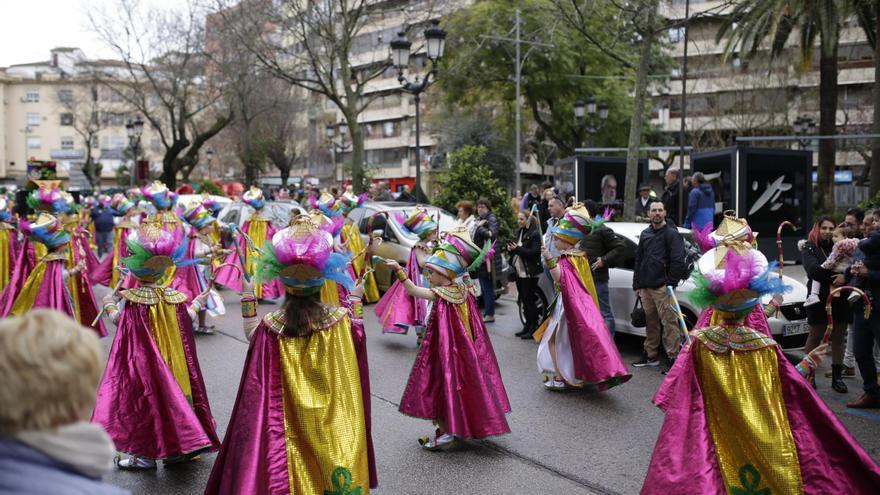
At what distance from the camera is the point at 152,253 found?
19.1ft

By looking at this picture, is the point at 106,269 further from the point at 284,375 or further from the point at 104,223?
the point at 284,375

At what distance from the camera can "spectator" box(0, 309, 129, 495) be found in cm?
177

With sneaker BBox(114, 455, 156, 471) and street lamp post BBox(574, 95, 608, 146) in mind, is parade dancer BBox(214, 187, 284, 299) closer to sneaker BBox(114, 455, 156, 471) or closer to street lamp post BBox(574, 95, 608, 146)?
sneaker BBox(114, 455, 156, 471)

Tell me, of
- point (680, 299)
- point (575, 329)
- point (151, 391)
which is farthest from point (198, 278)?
point (680, 299)

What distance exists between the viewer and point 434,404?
6129 millimetres

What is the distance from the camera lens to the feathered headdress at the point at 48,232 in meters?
8.65

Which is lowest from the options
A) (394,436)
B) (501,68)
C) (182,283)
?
(394,436)

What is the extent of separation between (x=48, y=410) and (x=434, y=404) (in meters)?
4.50

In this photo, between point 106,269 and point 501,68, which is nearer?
point 106,269

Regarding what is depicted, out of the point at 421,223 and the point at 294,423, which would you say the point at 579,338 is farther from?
the point at 294,423

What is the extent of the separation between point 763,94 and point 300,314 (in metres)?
36.7

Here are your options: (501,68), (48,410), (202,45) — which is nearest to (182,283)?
(48,410)

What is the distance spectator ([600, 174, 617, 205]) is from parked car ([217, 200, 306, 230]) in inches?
309

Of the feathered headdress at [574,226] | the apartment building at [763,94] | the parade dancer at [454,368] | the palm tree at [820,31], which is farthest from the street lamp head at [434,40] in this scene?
the apartment building at [763,94]
